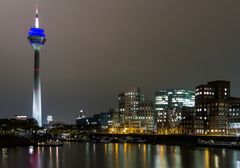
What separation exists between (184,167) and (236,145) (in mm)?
71351

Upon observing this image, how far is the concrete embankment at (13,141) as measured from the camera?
16457cm

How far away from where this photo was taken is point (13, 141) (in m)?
170

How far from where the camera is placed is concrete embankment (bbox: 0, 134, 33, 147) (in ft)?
540

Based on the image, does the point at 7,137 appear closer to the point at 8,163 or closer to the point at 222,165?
the point at 8,163

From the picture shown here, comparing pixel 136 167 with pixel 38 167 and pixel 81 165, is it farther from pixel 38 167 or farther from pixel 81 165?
pixel 38 167

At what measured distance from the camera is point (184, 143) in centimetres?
19588

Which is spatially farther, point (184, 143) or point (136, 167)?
point (184, 143)

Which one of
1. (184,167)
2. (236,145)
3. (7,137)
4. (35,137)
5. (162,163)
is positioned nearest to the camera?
(184,167)

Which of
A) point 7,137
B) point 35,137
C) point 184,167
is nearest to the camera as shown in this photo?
point 184,167

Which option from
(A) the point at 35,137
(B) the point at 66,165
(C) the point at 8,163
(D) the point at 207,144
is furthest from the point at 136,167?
(A) the point at 35,137

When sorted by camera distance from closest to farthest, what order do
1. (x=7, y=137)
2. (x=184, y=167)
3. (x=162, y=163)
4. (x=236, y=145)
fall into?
(x=184, y=167)
(x=162, y=163)
(x=236, y=145)
(x=7, y=137)

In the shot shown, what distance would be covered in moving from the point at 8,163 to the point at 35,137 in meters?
95.4

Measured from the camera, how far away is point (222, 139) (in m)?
181

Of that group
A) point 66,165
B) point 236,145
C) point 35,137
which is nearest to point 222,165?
point 66,165
